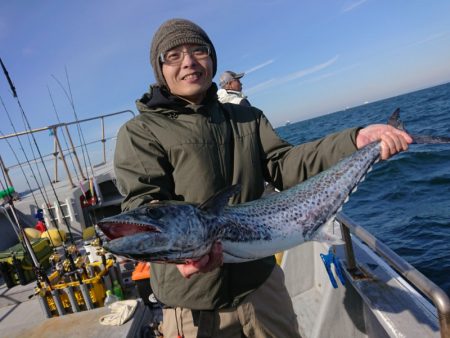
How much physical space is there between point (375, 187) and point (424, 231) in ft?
19.8

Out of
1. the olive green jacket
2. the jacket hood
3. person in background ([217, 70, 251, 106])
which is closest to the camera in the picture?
the olive green jacket

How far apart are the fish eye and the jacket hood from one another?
1004mm

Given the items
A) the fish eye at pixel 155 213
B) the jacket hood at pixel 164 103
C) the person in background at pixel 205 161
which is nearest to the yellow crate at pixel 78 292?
the person in background at pixel 205 161

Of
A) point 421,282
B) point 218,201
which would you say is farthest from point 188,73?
point 421,282

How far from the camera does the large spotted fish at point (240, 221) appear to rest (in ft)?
5.78

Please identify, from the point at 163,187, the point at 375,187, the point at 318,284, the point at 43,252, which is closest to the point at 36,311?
the point at 43,252

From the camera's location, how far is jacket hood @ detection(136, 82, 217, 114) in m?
2.59

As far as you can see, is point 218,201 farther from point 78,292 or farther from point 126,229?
point 78,292

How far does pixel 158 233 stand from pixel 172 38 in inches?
62.6

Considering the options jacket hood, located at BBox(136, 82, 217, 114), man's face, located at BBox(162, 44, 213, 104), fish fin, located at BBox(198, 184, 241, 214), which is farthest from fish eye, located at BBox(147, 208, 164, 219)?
man's face, located at BBox(162, 44, 213, 104)

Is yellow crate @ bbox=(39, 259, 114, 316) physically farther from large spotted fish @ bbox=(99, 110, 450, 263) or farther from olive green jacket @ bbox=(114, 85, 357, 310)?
large spotted fish @ bbox=(99, 110, 450, 263)

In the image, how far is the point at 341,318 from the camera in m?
3.94

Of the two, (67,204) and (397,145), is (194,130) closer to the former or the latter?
(397,145)

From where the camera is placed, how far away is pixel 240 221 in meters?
2.29
